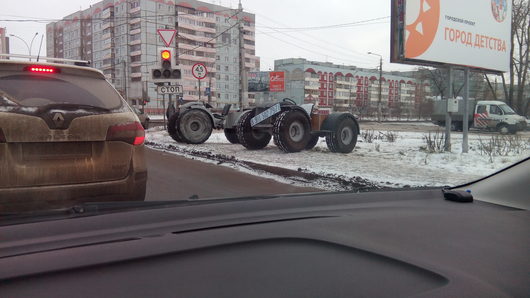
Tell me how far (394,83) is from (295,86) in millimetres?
25167

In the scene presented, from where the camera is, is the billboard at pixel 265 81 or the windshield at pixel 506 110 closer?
the windshield at pixel 506 110

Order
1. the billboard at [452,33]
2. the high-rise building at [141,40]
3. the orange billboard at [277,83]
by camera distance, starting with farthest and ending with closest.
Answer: the orange billboard at [277,83] < the high-rise building at [141,40] < the billboard at [452,33]

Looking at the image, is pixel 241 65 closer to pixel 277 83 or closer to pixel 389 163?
pixel 389 163

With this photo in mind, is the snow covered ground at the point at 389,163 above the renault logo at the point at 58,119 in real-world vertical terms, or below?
below

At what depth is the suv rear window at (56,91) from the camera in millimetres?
3271

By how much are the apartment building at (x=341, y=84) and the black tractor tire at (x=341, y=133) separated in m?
65.7

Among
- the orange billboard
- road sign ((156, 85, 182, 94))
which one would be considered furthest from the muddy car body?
the orange billboard

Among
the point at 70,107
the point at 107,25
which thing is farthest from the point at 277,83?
the point at 70,107

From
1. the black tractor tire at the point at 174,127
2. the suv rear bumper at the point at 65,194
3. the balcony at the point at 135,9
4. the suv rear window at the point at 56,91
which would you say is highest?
the balcony at the point at 135,9

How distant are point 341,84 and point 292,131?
3644 inches

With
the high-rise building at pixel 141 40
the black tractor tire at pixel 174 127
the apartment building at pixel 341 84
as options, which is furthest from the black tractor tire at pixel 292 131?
the apartment building at pixel 341 84

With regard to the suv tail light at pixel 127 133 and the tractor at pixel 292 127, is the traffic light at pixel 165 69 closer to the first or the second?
the tractor at pixel 292 127

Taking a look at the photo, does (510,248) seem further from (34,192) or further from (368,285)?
(34,192)

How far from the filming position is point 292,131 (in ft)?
36.4
